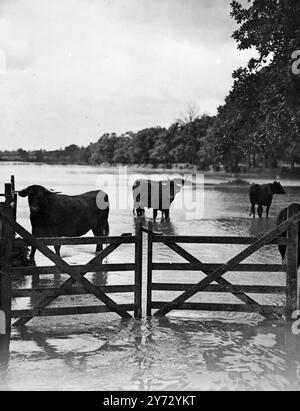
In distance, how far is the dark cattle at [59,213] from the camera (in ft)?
43.2

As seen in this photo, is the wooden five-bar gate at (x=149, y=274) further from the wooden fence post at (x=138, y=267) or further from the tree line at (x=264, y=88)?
the tree line at (x=264, y=88)

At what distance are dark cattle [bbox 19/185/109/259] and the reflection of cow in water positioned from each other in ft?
30.0

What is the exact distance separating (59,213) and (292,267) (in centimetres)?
665

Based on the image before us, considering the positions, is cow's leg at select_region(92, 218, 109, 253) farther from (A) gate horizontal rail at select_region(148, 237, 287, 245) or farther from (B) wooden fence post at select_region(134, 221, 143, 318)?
(A) gate horizontal rail at select_region(148, 237, 287, 245)

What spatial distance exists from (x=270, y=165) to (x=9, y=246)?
6412 cm

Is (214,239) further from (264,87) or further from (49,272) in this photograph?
(264,87)

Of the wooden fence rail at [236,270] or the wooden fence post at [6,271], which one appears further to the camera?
the wooden fence rail at [236,270]

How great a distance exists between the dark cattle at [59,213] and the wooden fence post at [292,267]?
5859mm

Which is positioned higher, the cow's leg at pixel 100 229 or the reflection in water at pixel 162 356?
the cow's leg at pixel 100 229

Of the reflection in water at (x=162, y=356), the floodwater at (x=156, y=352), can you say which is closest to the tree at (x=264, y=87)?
the floodwater at (x=156, y=352)

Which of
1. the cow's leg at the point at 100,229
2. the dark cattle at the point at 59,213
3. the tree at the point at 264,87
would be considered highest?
the tree at the point at 264,87

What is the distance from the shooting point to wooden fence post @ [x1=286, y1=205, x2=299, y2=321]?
8.16 metres
